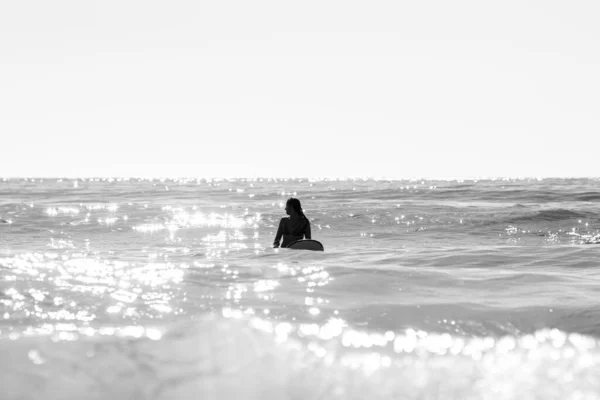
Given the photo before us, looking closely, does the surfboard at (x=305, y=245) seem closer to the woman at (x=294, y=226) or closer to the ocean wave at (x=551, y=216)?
the woman at (x=294, y=226)

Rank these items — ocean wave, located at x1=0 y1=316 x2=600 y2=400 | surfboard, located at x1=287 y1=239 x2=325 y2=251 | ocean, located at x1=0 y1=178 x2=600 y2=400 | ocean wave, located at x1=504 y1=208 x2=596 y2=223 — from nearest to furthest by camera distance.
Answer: ocean wave, located at x1=0 y1=316 x2=600 y2=400, ocean, located at x1=0 y1=178 x2=600 y2=400, surfboard, located at x1=287 y1=239 x2=325 y2=251, ocean wave, located at x1=504 y1=208 x2=596 y2=223

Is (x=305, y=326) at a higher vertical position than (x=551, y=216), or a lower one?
higher

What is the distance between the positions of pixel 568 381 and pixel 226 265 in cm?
732

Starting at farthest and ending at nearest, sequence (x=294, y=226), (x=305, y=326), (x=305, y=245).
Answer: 1. (x=294, y=226)
2. (x=305, y=245)
3. (x=305, y=326)

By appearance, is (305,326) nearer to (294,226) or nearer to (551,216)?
(294,226)

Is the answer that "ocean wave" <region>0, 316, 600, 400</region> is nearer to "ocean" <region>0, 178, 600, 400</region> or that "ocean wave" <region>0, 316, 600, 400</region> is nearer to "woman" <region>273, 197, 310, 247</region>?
"ocean" <region>0, 178, 600, 400</region>

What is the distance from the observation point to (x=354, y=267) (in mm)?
10883

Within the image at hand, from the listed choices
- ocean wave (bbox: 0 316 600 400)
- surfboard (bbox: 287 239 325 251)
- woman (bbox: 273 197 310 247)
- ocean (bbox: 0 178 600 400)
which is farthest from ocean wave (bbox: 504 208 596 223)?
ocean wave (bbox: 0 316 600 400)

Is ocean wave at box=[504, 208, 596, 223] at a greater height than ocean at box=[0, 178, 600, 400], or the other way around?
ocean at box=[0, 178, 600, 400]

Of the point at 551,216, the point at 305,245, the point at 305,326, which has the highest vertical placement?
the point at 305,326

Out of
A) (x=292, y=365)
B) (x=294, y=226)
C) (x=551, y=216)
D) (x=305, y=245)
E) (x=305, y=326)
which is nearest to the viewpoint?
(x=292, y=365)

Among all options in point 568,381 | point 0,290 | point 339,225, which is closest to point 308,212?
point 339,225

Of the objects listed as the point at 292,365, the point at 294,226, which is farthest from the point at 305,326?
the point at 294,226

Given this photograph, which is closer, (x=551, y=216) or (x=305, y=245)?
(x=305, y=245)
